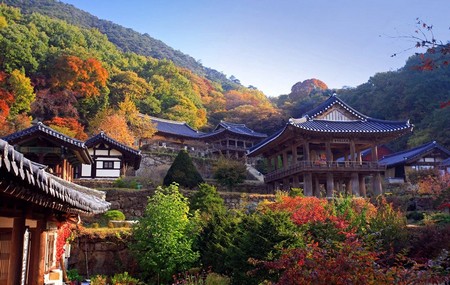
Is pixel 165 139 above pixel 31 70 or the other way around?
the other way around

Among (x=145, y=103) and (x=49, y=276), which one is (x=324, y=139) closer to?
(x=49, y=276)

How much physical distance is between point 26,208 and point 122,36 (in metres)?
124

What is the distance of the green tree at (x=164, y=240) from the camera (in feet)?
47.9

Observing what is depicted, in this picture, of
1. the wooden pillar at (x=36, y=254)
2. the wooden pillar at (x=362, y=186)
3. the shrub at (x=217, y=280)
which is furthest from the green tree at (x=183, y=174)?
the wooden pillar at (x=36, y=254)

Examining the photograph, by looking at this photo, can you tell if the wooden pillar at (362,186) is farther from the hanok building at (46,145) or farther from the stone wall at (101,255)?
the hanok building at (46,145)

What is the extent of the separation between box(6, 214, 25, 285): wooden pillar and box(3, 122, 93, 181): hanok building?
46.0 ft

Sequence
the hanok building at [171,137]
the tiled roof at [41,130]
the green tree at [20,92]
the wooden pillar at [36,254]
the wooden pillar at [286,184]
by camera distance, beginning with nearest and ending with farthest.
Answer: the wooden pillar at [36,254] → the tiled roof at [41,130] → the wooden pillar at [286,184] → the green tree at [20,92] → the hanok building at [171,137]

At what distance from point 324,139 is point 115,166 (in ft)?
54.8

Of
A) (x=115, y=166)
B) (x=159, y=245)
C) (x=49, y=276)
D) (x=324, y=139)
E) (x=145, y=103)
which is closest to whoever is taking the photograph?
(x=49, y=276)

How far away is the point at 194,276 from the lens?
13773 mm

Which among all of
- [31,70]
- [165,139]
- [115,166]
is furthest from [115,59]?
[115,166]

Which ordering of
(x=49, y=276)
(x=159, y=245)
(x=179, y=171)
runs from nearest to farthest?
(x=49, y=276) < (x=159, y=245) < (x=179, y=171)

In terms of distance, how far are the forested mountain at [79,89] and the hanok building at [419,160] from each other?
24084mm

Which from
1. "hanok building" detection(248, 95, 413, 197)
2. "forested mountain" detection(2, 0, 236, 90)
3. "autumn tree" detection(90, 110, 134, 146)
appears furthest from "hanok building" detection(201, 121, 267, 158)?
"forested mountain" detection(2, 0, 236, 90)
